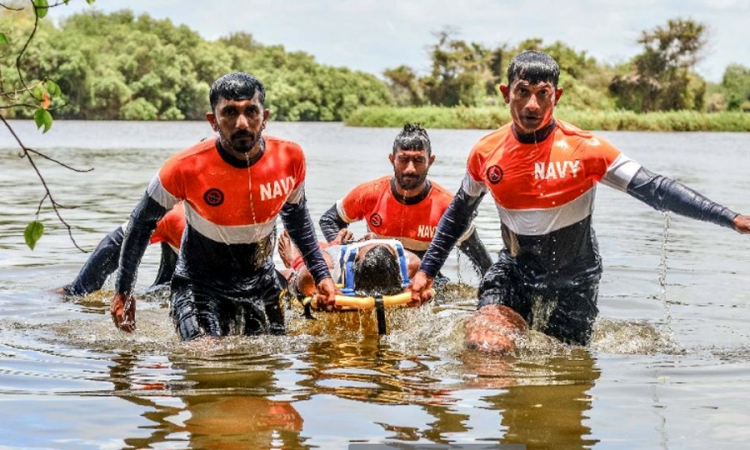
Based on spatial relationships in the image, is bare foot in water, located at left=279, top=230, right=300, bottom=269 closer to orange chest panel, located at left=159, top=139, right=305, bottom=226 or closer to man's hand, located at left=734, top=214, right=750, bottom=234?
orange chest panel, located at left=159, top=139, right=305, bottom=226

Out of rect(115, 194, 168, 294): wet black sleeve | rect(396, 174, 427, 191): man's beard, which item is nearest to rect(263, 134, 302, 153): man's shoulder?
rect(115, 194, 168, 294): wet black sleeve

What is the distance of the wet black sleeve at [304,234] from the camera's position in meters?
7.00

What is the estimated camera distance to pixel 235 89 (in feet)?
21.1

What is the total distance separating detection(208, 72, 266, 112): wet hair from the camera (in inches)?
253

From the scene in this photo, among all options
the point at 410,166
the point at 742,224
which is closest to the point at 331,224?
the point at 410,166

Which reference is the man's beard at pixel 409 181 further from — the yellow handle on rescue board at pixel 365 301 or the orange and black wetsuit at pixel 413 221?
the yellow handle on rescue board at pixel 365 301

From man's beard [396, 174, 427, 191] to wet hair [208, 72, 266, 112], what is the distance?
273 centimetres

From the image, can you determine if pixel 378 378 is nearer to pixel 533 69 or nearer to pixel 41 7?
pixel 533 69

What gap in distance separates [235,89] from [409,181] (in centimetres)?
297

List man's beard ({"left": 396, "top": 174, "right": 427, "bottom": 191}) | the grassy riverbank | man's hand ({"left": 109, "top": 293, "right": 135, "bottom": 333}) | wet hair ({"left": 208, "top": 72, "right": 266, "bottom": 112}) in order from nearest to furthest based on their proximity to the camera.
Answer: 1. wet hair ({"left": 208, "top": 72, "right": 266, "bottom": 112})
2. man's hand ({"left": 109, "top": 293, "right": 135, "bottom": 333})
3. man's beard ({"left": 396, "top": 174, "right": 427, "bottom": 191})
4. the grassy riverbank

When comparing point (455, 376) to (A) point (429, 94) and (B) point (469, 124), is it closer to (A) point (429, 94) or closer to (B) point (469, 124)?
(B) point (469, 124)

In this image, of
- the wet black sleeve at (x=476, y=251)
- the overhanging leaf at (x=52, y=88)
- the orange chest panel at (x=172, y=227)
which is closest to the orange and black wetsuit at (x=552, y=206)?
the wet black sleeve at (x=476, y=251)

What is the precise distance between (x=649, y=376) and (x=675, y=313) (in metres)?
2.96

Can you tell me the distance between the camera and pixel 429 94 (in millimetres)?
75625
